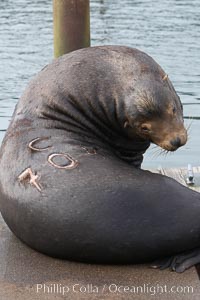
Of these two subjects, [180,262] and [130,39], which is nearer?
[180,262]

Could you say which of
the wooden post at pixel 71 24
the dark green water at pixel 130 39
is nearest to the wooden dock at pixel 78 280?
the dark green water at pixel 130 39

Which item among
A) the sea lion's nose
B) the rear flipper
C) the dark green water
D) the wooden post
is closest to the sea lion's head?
the sea lion's nose

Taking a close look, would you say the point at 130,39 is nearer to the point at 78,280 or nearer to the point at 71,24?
the point at 71,24

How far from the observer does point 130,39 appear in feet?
57.5

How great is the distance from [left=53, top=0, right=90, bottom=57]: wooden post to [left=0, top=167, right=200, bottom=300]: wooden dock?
5.42 m

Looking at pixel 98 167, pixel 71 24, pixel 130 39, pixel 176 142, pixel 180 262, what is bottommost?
pixel 130 39

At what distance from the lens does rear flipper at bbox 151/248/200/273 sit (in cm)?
442

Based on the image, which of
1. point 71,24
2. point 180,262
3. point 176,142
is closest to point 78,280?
point 180,262

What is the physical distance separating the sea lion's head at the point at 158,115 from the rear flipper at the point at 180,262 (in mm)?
592

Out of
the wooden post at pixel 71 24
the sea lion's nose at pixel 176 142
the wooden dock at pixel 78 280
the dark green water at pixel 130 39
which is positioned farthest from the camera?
the dark green water at pixel 130 39

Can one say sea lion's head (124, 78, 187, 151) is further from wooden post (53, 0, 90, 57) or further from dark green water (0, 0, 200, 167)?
wooden post (53, 0, 90, 57)

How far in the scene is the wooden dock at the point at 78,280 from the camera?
162 inches

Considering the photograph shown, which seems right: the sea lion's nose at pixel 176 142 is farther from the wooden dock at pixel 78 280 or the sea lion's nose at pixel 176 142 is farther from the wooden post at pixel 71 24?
the wooden post at pixel 71 24

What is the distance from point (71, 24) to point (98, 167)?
5431 millimetres
